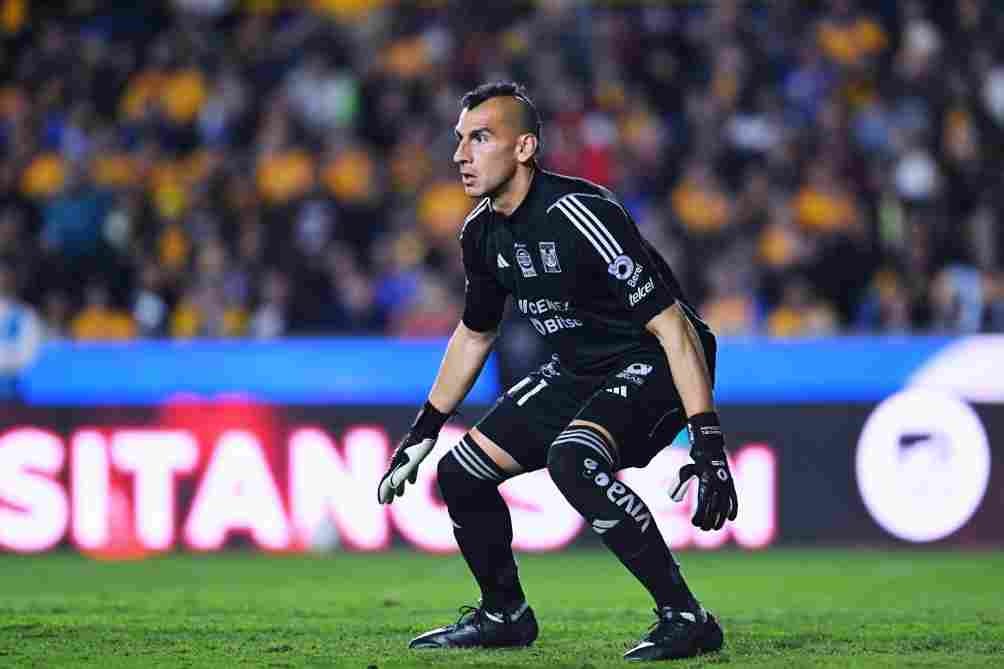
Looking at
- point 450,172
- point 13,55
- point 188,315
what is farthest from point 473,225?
point 13,55

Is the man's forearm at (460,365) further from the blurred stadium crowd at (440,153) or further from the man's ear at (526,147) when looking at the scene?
the blurred stadium crowd at (440,153)

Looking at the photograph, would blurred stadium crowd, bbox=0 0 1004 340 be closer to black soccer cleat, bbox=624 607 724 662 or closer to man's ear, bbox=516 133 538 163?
Answer: man's ear, bbox=516 133 538 163

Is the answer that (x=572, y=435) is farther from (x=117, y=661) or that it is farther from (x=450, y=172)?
(x=450, y=172)

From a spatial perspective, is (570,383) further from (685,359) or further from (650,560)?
(650,560)

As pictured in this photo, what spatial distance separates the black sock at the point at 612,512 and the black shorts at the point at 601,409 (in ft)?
0.52

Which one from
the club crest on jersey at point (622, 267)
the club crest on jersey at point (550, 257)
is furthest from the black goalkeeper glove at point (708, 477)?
the club crest on jersey at point (550, 257)

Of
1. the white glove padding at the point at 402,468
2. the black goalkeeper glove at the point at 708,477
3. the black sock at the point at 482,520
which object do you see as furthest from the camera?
the white glove padding at the point at 402,468

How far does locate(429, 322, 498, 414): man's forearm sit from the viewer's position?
689 cm

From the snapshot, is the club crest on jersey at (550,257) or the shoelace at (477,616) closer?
the club crest on jersey at (550,257)

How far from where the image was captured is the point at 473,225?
22.0ft

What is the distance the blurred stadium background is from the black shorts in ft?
8.87

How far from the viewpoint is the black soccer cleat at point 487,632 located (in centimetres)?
658

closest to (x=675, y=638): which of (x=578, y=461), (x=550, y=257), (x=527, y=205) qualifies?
(x=578, y=461)

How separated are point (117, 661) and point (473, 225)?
2074 millimetres
